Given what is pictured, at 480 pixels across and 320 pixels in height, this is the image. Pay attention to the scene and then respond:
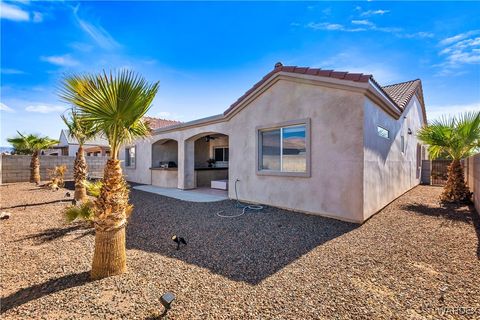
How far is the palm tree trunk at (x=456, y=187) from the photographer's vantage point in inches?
353

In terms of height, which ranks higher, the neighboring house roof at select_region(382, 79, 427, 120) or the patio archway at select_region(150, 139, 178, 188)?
the neighboring house roof at select_region(382, 79, 427, 120)

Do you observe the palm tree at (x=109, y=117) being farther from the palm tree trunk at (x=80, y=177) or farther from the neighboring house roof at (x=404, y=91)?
the neighboring house roof at (x=404, y=91)

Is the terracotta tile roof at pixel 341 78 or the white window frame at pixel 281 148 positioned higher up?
the terracotta tile roof at pixel 341 78

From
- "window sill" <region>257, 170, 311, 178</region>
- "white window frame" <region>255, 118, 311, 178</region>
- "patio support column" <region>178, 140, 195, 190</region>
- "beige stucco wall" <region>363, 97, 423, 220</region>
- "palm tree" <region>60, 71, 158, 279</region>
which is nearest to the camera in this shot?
"palm tree" <region>60, 71, 158, 279</region>

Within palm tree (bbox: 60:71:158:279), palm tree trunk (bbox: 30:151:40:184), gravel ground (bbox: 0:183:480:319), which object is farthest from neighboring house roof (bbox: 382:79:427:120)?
palm tree trunk (bbox: 30:151:40:184)

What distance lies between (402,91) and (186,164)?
502 inches

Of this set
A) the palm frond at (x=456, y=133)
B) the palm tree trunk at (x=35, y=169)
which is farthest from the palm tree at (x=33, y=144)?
the palm frond at (x=456, y=133)

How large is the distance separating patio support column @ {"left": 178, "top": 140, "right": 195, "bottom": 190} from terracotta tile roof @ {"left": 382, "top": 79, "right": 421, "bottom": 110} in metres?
10.6

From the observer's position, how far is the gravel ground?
9.12 feet

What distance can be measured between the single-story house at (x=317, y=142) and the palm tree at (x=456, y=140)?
4.63 feet

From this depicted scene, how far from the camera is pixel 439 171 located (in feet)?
51.7

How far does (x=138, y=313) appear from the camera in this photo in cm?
268

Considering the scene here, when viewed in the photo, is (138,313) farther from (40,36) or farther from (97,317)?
(40,36)

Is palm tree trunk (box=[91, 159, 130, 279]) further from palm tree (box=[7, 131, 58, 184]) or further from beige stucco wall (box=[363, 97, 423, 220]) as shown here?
palm tree (box=[7, 131, 58, 184])
